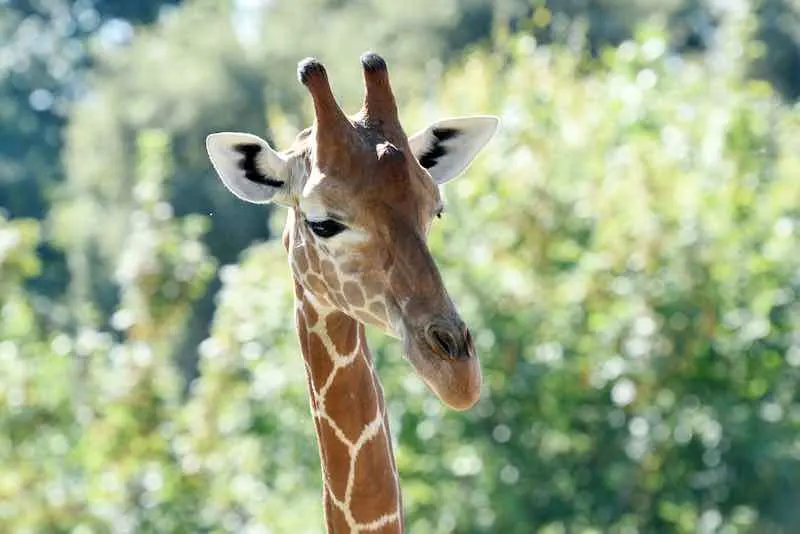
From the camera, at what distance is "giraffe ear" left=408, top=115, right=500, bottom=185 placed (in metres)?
3.59

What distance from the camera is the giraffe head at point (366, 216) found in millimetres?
2936

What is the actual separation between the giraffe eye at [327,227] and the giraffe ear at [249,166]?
166 mm

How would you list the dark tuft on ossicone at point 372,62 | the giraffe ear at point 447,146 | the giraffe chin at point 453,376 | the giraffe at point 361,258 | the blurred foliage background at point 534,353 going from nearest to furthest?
the giraffe chin at point 453,376
the giraffe at point 361,258
the dark tuft on ossicone at point 372,62
the giraffe ear at point 447,146
the blurred foliage background at point 534,353

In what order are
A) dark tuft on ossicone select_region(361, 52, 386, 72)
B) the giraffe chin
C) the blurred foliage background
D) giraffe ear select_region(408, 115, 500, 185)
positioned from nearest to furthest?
the giraffe chin
dark tuft on ossicone select_region(361, 52, 386, 72)
giraffe ear select_region(408, 115, 500, 185)
the blurred foliage background

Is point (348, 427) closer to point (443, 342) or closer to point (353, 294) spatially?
point (353, 294)

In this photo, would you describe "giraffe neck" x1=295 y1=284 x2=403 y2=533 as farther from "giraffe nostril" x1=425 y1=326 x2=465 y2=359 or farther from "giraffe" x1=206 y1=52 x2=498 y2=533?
"giraffe nostril" x1=425 y1=326 x2=465 y2=359

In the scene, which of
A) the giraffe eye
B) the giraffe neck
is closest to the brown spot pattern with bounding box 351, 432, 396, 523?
the giraffe neck

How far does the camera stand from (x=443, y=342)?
290cm

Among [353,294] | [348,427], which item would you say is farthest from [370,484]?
[353,294]

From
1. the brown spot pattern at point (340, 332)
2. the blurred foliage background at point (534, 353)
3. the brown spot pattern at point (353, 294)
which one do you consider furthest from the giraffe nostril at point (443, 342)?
the blurred foliage background at point (534, 353)

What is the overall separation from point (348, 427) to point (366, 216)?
504mm

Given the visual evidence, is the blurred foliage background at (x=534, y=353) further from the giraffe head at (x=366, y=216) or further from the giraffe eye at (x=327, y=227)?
the giraffe eye at (x=327, y=227)

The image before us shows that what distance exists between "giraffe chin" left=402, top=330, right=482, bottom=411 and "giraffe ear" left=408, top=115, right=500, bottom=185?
0.77 m

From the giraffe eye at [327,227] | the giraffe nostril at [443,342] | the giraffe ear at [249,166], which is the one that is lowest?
the giraffe nostril at [443,342]
